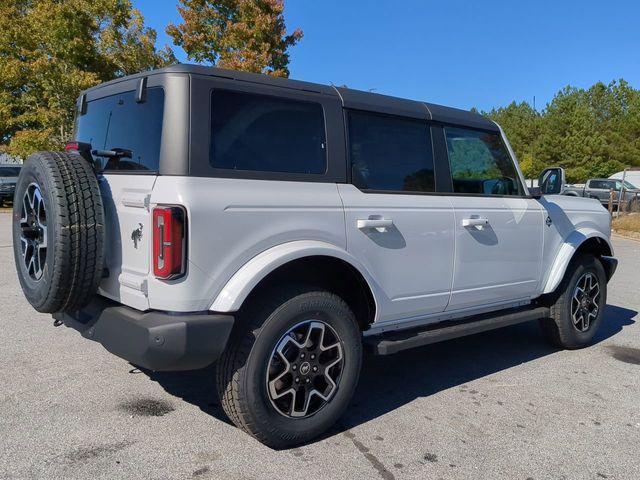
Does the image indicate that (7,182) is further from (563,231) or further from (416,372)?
(563,231)

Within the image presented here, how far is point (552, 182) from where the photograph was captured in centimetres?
475

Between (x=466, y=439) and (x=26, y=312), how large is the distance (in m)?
4.63

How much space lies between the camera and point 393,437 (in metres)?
3.38

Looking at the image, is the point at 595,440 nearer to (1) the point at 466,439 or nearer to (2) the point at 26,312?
(1) the point at 466,439

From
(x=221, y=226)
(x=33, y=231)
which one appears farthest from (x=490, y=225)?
(x=33, y=231)

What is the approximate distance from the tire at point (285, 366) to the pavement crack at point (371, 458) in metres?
0.15

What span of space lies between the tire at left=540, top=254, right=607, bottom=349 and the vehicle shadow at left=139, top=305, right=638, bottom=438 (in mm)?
242

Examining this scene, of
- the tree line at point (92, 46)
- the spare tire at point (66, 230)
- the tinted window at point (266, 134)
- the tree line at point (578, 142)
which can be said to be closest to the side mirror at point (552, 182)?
the tinted window at point (266, 134)

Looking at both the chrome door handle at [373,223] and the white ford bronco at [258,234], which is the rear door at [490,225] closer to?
the white ford bronco at [258,234]

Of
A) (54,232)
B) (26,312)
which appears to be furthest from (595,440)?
(26,312)

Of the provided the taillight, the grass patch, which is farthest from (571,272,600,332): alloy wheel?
the grass patch

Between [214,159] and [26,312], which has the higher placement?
[214,159]

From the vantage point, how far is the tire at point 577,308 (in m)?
5.06

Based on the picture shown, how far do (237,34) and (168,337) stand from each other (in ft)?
50.7
